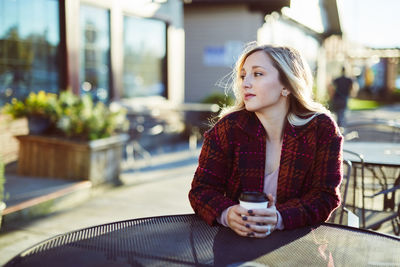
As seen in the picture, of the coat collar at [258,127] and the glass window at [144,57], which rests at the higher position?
the glass window at [144,57]

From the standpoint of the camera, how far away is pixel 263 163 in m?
2.11

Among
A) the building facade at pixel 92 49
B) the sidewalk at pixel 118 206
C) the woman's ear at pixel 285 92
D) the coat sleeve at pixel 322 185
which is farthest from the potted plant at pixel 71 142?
the coat sleeve at pixel 322 185

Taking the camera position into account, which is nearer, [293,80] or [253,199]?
[253,199]

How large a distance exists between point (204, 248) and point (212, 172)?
0.53 meters

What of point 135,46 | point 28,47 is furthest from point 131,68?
point 28,47

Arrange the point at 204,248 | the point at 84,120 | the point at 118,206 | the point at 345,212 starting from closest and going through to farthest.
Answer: the point at 204,248 < the point at 345,212 < the point at 118,206 < the point at 84,120

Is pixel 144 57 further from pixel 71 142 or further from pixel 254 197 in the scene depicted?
pixel 254 197

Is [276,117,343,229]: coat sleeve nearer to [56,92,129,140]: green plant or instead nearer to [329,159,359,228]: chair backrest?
[329,159,359,228]: chair backrest

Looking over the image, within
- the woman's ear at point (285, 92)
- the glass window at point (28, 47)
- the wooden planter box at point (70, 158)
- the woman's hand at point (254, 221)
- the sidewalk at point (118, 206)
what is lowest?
the sidewalk at point (118, 206)

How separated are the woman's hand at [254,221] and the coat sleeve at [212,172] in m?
0.23

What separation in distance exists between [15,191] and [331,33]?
1822 cm

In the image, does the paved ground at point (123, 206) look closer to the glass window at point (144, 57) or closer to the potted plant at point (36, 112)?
the potted plant at point (36, 112)

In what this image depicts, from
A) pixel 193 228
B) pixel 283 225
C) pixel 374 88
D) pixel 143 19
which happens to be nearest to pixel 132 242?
pixel 193 228

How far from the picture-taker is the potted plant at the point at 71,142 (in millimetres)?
5566
